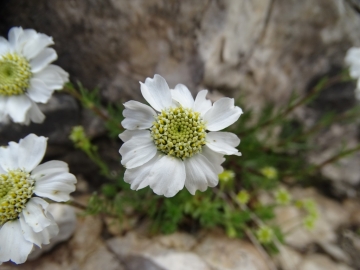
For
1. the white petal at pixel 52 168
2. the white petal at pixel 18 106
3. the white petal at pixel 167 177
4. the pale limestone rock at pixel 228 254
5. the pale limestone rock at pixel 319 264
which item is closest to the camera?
the white petal at pixel 167 177

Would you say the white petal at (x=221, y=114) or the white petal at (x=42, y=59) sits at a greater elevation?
the white petal at (x=221, y=114)

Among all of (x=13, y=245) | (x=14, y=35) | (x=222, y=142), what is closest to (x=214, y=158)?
(x=222, y=142)

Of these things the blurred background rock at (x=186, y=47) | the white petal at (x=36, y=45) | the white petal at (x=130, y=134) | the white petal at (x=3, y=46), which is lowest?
the white petal at (x=130, y=134)

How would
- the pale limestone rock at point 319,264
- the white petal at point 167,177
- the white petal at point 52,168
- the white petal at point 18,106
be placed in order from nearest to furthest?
the white petal at point 167,177
the white petal at point 52,168
the white petal at point 18,106
the pale limestone rock at point 319,264

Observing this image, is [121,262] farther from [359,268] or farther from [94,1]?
[359,268]

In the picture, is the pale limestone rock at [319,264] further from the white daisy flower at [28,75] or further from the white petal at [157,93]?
the white daisy flower at [28,75]

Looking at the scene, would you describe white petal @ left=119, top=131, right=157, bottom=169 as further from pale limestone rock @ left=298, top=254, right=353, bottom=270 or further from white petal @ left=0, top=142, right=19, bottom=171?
pale limestone rock @ left=298, top=254, right=353, bottom=270

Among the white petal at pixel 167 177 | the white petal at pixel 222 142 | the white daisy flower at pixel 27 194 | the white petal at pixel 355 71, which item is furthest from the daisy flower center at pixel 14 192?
the white petal at pixel 355 71
